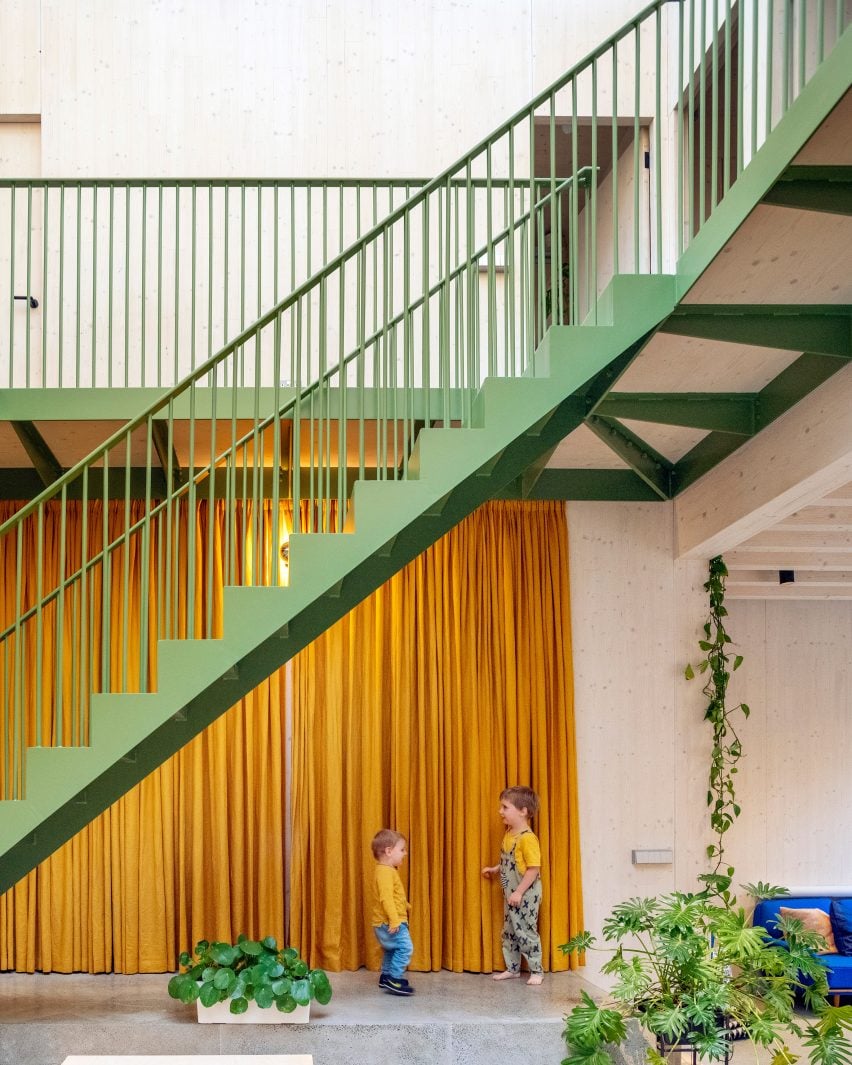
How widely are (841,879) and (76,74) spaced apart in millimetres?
A: 7176

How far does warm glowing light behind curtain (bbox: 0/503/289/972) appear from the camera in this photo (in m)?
6.72

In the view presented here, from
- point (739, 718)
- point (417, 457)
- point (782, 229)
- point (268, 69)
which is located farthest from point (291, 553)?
point (739, 718)

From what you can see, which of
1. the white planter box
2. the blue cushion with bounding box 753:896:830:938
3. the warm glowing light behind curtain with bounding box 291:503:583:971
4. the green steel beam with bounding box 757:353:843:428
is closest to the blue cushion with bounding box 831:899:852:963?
the blue cushion with bounding box 753:896:830:938

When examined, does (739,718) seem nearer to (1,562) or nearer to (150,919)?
(150,919)

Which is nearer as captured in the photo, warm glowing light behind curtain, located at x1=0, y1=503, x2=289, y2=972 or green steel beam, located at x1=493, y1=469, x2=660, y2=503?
warm glowing light behind curtain, located at x1=0, y1=503, x2=289, y2=972

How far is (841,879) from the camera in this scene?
27.0ft

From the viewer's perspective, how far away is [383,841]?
20.7ft

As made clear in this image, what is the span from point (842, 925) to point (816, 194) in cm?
560

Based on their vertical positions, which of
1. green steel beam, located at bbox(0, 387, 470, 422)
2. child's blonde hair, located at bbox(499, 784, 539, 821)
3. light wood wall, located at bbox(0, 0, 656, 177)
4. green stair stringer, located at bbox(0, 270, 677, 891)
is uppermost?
light wood wall, located at bbox(0, 0, 656, 177)

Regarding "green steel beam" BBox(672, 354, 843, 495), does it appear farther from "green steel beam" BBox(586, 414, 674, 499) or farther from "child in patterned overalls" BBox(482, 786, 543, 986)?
"child in patterned overalls" BBox(482, 786, 543, 986)

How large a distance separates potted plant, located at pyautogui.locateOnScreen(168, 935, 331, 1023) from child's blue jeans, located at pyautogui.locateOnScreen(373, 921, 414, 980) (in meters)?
0.49

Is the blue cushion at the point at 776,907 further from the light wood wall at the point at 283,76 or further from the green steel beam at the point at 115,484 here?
the light wood wall at the point at 283,76

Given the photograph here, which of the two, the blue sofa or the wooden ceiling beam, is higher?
the wooden ceiling beam

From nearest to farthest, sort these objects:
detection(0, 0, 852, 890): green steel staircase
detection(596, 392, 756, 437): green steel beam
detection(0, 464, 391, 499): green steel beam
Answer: detection(0, 0, 852, 890): green steel staircase
detection(596, 392, 756, 437): green steel beam
detection(0, 464, 391, 499): green steel beam
